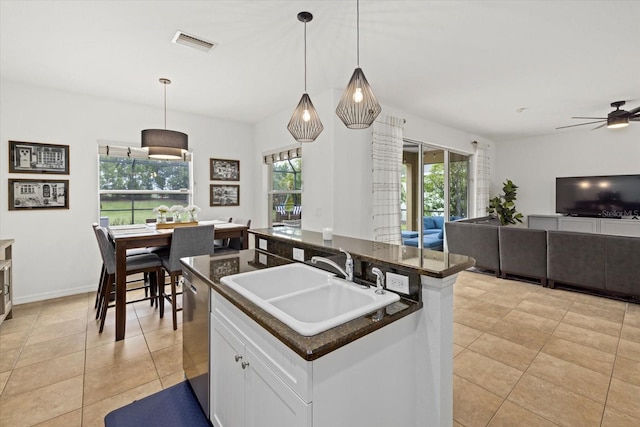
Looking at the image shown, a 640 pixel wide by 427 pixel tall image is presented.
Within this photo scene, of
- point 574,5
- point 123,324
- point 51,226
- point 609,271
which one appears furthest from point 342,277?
point 51,226

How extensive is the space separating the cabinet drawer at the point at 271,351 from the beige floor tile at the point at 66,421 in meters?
1.20

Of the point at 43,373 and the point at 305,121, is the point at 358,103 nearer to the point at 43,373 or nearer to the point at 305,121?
the point at 305,121

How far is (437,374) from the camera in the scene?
1.35 m

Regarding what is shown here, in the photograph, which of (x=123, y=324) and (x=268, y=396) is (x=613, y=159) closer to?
(x=268, y=396)

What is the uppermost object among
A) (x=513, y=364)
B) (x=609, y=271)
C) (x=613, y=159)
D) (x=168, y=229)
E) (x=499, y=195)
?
(x=613, y=159)

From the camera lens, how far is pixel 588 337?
2.78 metres

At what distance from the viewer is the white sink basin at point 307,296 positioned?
115 cm

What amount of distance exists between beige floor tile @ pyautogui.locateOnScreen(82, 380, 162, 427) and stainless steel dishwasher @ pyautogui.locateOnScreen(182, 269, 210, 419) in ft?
0.91

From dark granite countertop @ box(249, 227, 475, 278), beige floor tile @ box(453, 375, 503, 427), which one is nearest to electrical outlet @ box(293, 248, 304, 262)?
dark granite countertop @ box(249, 227, 475, 278)

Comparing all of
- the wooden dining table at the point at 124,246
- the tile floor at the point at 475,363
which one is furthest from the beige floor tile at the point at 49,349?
the wooden dining table at the point at 124,246

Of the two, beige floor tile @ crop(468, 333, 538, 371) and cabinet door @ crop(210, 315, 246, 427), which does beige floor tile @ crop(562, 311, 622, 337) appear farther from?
cabinet door @ crop(210, 315, 246, 427)

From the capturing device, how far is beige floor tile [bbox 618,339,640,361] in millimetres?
2459

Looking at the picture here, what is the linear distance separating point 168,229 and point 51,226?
1822mm

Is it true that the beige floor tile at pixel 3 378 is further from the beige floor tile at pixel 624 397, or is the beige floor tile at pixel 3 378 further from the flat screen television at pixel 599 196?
the flat screen television at pixel 599 196
